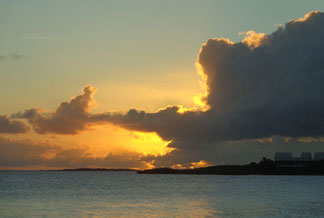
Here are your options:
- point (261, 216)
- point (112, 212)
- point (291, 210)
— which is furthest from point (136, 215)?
point (291, 210)

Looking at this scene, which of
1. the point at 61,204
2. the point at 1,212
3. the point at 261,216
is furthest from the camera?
the point at 61,204

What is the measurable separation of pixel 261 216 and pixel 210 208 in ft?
49.4

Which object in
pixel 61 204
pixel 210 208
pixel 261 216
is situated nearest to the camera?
pixel 261 216

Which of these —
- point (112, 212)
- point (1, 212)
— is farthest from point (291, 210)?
point (1, 212)

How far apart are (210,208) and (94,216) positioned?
77.6ft

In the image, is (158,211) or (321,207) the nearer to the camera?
(158,211)

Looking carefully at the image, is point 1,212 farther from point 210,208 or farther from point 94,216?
point 210,208

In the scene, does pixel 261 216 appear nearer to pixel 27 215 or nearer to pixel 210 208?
pixel 210 208

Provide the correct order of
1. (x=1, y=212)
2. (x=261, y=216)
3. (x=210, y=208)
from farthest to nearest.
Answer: (x=210, y=208), (x=1, y=212), (x=261, y=216)

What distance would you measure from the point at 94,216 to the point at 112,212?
5.81m

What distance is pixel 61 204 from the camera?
94625mm

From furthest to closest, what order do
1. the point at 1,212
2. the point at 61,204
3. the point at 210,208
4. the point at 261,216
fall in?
1. the point at 61,204
2. the point at 210,208
3. the point at 1,212
4. the point at 261,216

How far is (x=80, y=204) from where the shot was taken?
95.0 m

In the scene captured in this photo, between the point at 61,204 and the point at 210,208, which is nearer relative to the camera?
the point at 210,208
